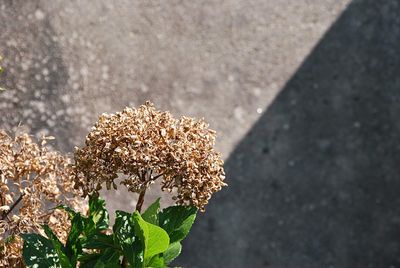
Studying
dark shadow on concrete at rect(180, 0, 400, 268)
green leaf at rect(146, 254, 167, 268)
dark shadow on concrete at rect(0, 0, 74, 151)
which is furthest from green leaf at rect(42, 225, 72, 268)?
dark shadow on concrete at rect(180, 0, 400, 268)

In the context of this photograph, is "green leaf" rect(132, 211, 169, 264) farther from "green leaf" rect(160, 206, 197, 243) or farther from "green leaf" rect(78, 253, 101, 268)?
"green leaf" rect(78, 253, 101, 268)

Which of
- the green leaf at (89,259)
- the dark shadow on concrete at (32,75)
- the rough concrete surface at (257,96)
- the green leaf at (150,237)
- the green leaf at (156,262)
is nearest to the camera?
the green leaf at (150,237)

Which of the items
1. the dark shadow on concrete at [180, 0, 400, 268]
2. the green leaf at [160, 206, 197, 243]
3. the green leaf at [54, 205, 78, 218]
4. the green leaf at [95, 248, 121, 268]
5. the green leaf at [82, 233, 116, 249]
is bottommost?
the green leaf at [95, 248, 121, 268]

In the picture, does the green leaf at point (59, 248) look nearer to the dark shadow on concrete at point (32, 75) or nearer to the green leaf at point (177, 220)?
the green leaf at point (177, 220)

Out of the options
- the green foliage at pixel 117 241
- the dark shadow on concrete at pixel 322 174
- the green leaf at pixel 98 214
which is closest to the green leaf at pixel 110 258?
the green foliage at pixel 117 241

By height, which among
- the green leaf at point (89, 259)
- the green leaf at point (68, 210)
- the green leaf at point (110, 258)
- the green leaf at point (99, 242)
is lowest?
the green leaf at point (110, 258)

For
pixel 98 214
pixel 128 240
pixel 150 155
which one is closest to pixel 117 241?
pixel 128 240

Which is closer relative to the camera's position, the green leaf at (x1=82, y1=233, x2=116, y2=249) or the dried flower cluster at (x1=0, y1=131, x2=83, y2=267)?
the green leaf at (x1=82, y1=233, x2=116, y2=249)

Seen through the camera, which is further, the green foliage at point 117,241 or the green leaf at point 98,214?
the green leaf at point 98,214

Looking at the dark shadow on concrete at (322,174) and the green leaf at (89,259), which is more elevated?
Answer: the dark shadow on concrete at (322,174)
